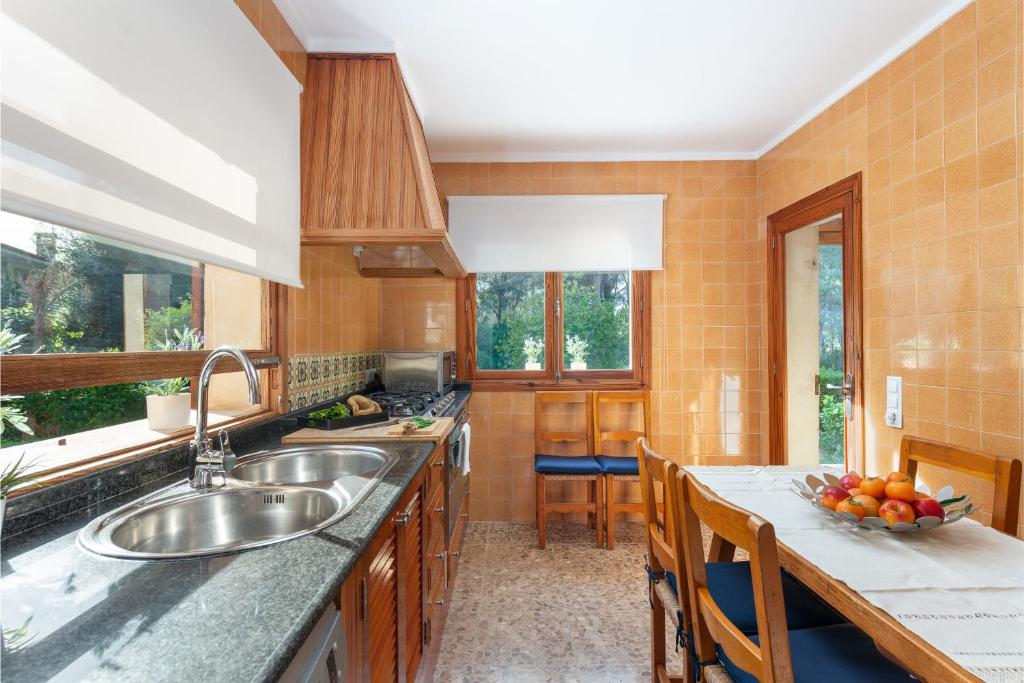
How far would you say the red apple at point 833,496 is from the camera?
1375mm

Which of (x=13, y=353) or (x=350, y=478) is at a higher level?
(x=13, y=353)

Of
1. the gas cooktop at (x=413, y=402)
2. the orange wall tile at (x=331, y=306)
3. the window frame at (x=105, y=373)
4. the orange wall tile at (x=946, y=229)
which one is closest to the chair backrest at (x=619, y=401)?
the gas cooktop at (x=413, y=402)

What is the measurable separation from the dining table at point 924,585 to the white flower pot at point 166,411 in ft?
5.68

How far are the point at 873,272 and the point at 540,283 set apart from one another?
1978mm

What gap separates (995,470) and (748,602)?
0.90m

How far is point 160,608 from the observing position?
2.18ft

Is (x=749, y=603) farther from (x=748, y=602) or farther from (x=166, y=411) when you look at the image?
(x=166, y=411)

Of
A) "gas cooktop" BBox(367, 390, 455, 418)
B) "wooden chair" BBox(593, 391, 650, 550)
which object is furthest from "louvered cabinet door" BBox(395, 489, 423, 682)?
"wooden chair" BBox(593, 391, 650, 550)

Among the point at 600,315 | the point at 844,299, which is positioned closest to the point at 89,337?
the point at 600,315

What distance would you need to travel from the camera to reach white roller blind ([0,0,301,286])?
0.85m

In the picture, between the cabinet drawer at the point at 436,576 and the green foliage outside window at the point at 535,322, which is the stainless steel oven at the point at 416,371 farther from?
the cabinet drawer at the point at 436,576

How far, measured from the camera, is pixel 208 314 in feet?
5.26

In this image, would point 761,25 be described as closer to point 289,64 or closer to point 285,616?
point 289,64

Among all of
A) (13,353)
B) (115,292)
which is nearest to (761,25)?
(115,292)
